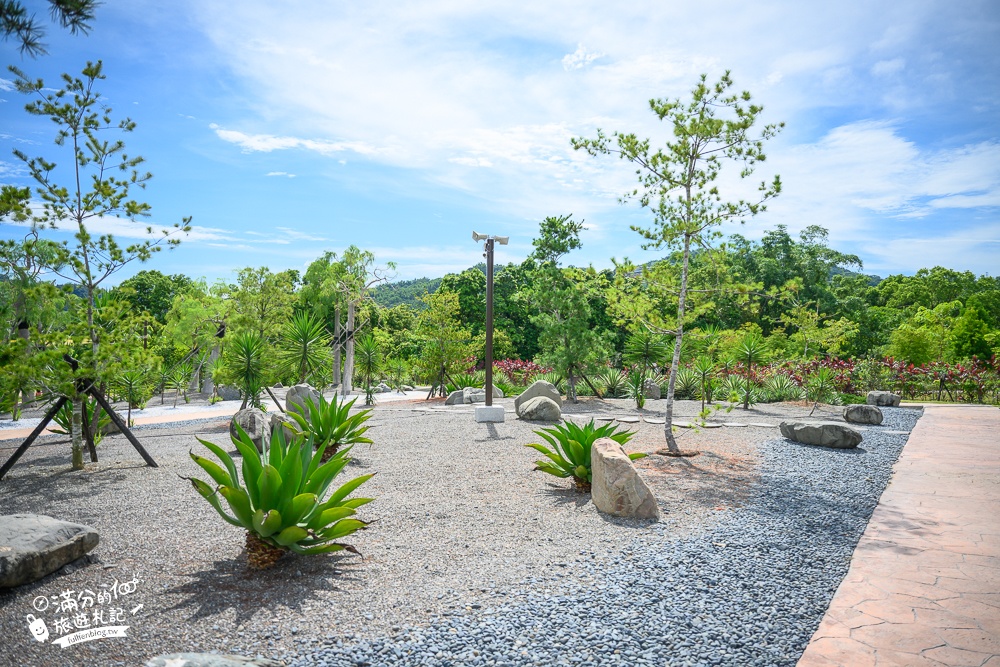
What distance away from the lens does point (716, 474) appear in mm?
6891

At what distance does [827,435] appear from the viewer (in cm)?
885

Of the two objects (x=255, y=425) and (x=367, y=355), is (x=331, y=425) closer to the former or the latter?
(x=255, y=425)

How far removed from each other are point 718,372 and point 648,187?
11.6m

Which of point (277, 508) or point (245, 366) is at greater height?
point (245, 366)

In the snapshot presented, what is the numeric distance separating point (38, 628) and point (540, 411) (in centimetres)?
907

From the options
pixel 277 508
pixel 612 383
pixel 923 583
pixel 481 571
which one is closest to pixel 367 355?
pixel 612 383

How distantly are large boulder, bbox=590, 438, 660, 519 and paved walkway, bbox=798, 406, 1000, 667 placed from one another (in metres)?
1.60

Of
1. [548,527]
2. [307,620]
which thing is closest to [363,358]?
[548,527]

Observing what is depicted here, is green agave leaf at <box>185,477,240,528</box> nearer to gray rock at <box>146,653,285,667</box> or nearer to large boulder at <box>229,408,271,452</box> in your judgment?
gray rock at <box>146,653,285,667</box>

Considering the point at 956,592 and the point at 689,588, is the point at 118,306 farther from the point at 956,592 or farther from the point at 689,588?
the point at 956,592

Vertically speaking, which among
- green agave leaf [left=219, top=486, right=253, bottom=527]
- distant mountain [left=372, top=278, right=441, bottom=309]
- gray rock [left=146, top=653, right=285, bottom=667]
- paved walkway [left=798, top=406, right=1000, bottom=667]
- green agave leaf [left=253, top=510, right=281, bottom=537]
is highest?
distant mountain [left=372, top=278, right=441, bottom=309]
